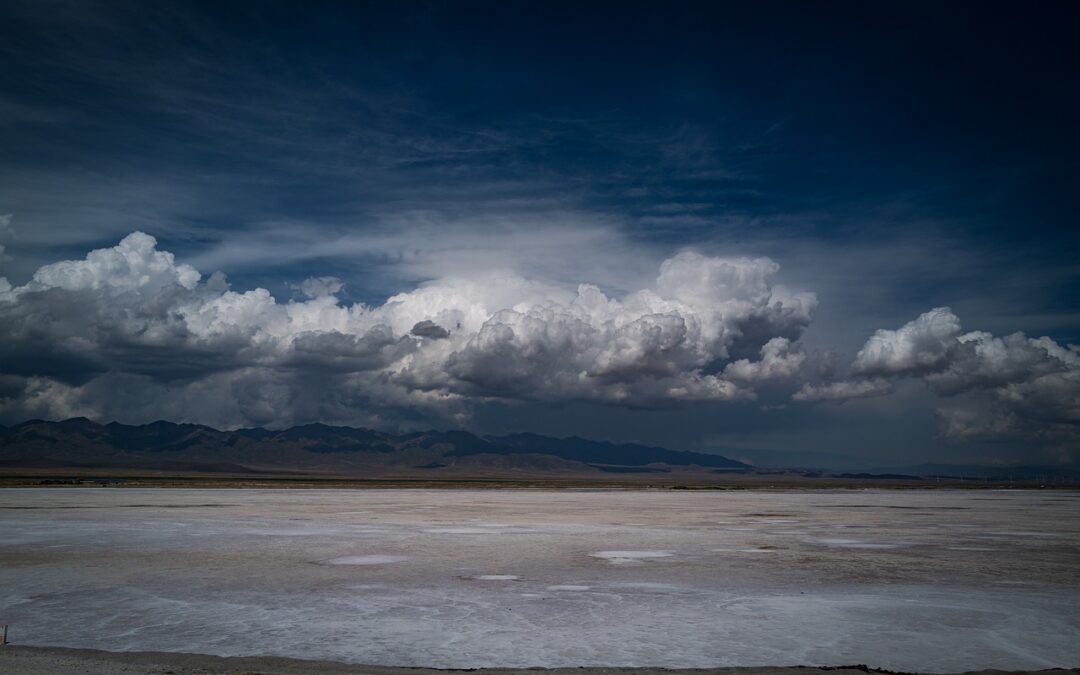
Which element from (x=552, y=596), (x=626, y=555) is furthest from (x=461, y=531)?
(x=552, y=596)

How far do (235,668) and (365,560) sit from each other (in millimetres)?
13981

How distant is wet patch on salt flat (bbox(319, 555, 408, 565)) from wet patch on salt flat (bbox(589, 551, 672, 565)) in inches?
274

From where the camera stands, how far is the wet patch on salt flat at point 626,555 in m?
26.0

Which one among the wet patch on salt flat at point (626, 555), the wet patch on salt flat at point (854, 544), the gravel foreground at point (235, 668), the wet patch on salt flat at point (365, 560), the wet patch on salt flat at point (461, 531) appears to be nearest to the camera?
the gravel foreground at point (235, 668)

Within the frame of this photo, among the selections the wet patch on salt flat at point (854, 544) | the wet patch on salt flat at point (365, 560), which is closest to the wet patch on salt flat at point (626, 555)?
the wet patch on salt flat at point (365, 560)

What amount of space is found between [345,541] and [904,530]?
2863cm

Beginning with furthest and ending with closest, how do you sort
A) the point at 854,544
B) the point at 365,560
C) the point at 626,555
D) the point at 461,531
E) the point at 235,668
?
the point at 461,531 → the point at 854,544 → the point at 626,555 → the point at 365,560 → the point at 235,668

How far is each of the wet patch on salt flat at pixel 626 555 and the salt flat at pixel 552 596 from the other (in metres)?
0.15

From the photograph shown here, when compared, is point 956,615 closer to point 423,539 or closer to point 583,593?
point 583,593

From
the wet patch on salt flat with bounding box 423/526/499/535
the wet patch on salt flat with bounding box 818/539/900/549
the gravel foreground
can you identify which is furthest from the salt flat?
the wet patch on salt flat with bounding box 423/526/499/535

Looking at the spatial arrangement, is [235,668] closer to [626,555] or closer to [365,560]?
[365,560]

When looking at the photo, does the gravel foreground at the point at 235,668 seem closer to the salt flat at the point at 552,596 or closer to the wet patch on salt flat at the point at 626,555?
the salt flat at the point at 552,596

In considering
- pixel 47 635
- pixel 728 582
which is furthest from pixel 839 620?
pixel 47 635

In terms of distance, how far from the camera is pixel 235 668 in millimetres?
12125
